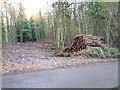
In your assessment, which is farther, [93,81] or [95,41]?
[95,41]

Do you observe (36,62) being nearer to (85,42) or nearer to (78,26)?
(85,42)

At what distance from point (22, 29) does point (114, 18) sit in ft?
58.2

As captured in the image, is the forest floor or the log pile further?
the log pile

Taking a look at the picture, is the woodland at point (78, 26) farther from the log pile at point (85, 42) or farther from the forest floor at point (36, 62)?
the forest floor at point (36, 62)

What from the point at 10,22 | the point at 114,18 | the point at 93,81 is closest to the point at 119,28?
the point at 114,18

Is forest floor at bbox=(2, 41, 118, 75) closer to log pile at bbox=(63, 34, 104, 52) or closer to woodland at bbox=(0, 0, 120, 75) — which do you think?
woodland at bbox=(0, 0, 120, 75)

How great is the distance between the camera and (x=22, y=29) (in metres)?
28.5

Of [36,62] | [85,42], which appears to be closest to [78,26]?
[85,42]

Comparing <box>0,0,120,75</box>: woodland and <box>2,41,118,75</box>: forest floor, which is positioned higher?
<box>0,0,120,75</box>: woodland

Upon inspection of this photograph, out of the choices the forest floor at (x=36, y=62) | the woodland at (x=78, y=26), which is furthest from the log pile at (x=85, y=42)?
the forest floor at (x=36, y=62)

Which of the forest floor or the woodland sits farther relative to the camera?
the woodland

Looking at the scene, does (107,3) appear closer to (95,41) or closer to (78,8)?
(95,41)

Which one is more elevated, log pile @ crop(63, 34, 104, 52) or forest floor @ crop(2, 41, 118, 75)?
log pile @ crop(63, 34, 104, 52)

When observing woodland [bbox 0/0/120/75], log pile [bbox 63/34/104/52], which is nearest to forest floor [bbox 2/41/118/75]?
woodland [bbox 0/0/120/75]
